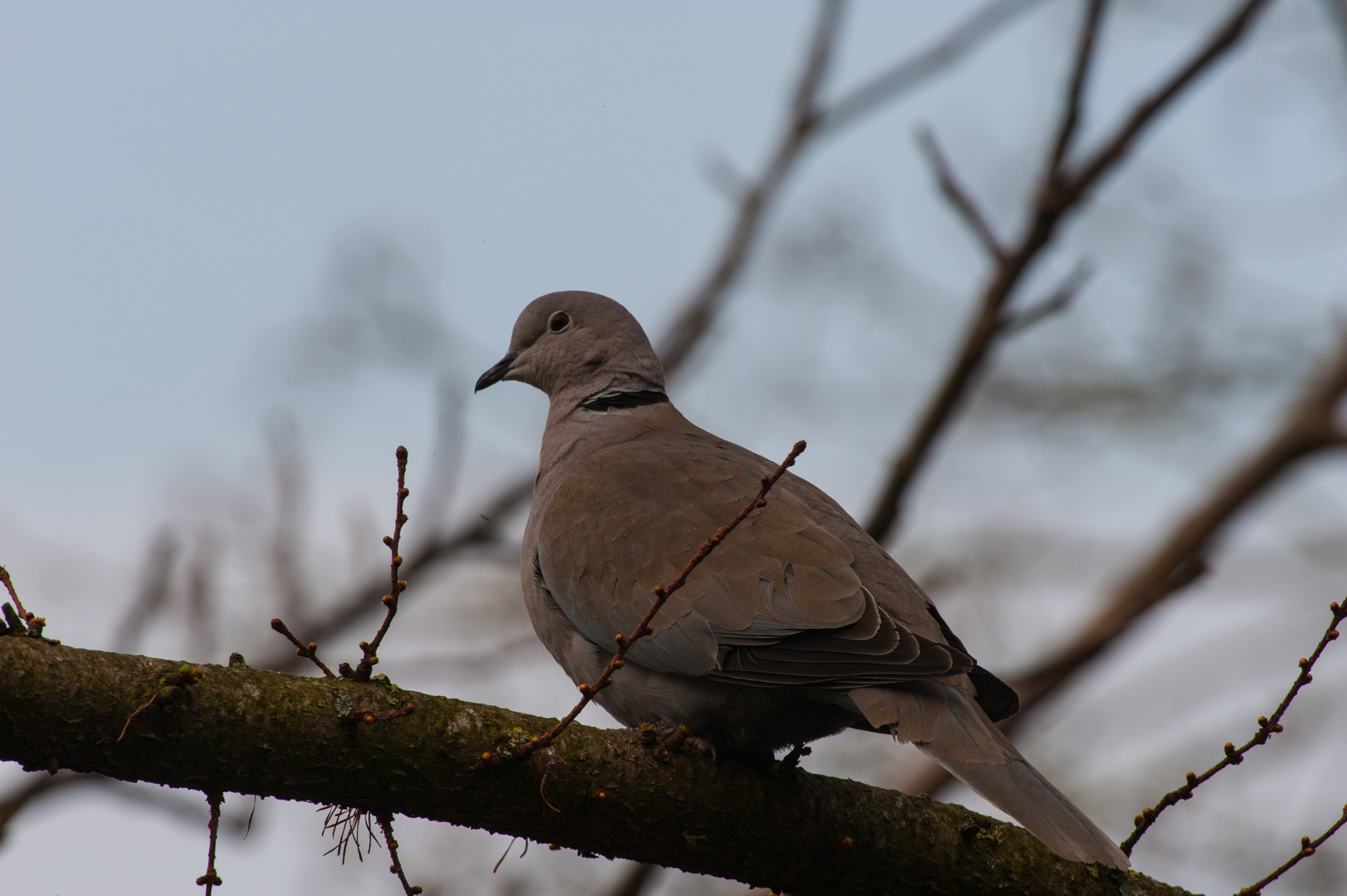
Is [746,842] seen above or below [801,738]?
below

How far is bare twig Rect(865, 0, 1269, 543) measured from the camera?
478cm

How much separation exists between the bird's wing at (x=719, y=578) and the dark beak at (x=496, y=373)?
137cm

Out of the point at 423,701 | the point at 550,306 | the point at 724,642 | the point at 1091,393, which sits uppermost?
the point at 1091,393

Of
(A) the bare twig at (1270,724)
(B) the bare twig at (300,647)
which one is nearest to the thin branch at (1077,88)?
(A) the bare twig at (1270,724)

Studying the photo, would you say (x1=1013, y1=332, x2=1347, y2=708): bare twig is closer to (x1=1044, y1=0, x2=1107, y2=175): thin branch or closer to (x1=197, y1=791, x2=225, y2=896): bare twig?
(x1=1044, y1=0, x2=1107, y2=175): thin branch

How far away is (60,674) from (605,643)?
153 centimetres

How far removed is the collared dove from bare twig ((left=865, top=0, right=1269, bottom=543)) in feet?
3.65

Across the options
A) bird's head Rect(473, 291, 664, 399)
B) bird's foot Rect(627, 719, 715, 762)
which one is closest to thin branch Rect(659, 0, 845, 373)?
bird's head Rect(473, 291, 664, 399)

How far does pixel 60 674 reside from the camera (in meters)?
2.26

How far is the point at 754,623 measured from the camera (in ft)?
10.4

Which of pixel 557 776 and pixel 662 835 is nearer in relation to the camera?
pixel 557 776

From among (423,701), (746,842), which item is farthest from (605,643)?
(423,701)

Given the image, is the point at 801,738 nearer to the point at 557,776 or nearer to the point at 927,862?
the point at 927,862

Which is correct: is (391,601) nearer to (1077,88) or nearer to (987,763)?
(987,763)
